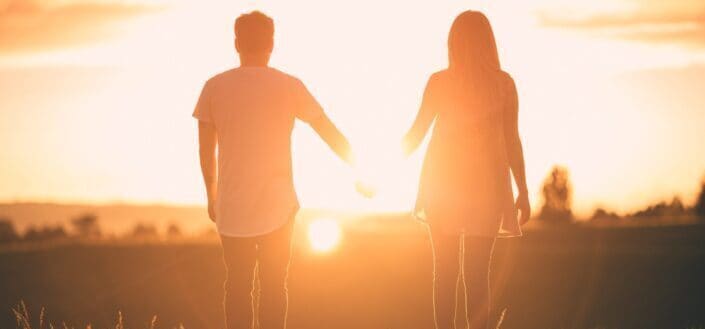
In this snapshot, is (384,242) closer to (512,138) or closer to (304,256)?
(304,256)

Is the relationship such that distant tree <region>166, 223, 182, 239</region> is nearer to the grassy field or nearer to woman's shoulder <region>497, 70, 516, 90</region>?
the grassy field

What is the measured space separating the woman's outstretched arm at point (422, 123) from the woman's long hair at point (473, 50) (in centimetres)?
22

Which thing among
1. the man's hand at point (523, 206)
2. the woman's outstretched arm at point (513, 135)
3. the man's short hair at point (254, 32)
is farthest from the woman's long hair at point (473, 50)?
the man's short hair at point (254, 32)

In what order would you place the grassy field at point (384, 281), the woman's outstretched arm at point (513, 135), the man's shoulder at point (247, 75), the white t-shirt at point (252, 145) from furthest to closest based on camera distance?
the grassy field at point (384, 281) < the woman's outstretched arm at point (513, 135) < the man's shoulder at point (247, 75) < the white t-shirt at point (252, 145)

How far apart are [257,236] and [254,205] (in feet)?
0.62

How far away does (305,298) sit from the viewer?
3550 centimetres

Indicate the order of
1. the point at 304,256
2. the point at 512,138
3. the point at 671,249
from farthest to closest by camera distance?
the point at 304,256 < the point at 671,249 < the point at 512,138

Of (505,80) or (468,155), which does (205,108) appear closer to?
(468,155)

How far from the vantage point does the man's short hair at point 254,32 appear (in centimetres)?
597

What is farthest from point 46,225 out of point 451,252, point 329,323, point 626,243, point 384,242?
point 451,252

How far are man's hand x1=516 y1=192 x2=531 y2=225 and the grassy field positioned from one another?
533 inches

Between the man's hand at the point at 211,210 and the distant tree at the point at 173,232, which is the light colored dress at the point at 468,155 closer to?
the man's hand at the point at 211,210

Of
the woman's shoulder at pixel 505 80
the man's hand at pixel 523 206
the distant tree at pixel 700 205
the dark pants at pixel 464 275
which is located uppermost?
the woman's shoulder at pixel 505 80

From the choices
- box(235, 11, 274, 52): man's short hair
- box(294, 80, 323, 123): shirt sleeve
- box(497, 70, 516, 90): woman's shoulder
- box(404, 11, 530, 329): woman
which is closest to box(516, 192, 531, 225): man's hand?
box(404, 11, 530, 329): woman
